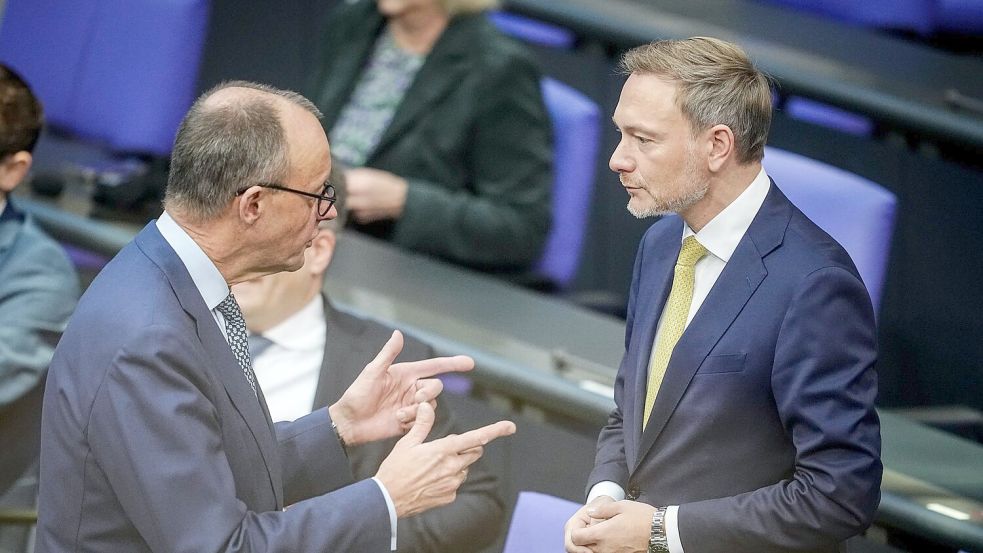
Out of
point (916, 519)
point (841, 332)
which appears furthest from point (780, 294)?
point (916, 519)

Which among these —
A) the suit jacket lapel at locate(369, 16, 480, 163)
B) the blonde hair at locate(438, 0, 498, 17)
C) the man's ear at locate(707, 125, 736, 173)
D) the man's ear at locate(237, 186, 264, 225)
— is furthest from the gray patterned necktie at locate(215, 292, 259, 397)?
the blonde hair at locate(438, 0, 498, 17)

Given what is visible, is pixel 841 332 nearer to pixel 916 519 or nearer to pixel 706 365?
pixel 706 365

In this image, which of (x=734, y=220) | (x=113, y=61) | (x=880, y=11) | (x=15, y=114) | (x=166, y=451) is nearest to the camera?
(x=166, y=451)

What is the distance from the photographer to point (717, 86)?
172 cm

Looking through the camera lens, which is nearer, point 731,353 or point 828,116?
point 731,353

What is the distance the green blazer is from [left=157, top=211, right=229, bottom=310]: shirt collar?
4.04 feet

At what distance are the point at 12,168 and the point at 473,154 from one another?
3.13ft

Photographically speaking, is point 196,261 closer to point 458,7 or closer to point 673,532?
point 673,532

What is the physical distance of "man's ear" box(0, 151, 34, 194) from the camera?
248 cm

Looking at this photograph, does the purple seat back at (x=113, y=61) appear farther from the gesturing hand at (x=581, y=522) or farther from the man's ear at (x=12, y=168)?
the gesturing hand at (x=581, y=522)

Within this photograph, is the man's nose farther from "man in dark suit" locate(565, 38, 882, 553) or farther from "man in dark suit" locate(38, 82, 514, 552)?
"man in dark suit" locate(38, 82, 514, 552)

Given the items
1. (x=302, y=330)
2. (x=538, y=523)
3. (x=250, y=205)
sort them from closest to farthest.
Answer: (x=250, y=205)
(x=538, y=523)
(x=302, y=330)

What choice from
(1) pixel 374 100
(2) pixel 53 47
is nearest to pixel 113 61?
(2) pixel 53 47

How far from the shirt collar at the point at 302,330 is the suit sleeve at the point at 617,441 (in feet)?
1.83
